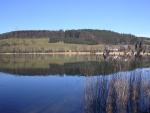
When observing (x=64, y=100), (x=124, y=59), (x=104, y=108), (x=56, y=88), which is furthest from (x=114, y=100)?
(x=56, y=88)

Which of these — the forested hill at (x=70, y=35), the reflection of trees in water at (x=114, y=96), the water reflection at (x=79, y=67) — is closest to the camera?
the reflection of trees in water at (x=114, y=96)

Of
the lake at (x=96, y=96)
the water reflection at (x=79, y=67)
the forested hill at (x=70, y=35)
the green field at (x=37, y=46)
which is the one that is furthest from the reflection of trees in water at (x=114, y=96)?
the forested hill at (x=70, y=35)

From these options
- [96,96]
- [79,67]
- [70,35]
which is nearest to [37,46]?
[70,35]

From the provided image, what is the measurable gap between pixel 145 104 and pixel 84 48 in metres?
114

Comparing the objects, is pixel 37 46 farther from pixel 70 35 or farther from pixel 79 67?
pixel 79 67

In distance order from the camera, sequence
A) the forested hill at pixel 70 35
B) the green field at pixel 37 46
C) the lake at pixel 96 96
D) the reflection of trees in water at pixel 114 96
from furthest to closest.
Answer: the forested hill at pixel 70 35 → the green field at pixel 37 46 → the lake at pixel 96 96 → the reflection of trees in water at pixel 114 96

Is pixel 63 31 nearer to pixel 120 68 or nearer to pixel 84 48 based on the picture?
pixel 84 48

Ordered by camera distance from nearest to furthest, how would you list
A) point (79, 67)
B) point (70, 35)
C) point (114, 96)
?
1. point (114, 96)
2. point (79, 67)
3. point (70, 35)

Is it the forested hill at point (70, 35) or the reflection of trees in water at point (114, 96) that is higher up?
the forested hill at point (70, 35)

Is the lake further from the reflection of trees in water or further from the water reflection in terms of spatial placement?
the water reflection

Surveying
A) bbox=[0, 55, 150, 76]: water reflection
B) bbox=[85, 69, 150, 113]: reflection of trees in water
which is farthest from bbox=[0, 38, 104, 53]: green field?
bbox=[85, 69, 150, 113]: reflection of trees in water

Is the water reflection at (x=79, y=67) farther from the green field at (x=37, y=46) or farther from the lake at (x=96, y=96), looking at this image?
the green field at (x=37, y=46)

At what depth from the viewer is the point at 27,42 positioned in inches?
5443

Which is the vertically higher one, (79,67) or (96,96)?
(96,96)
